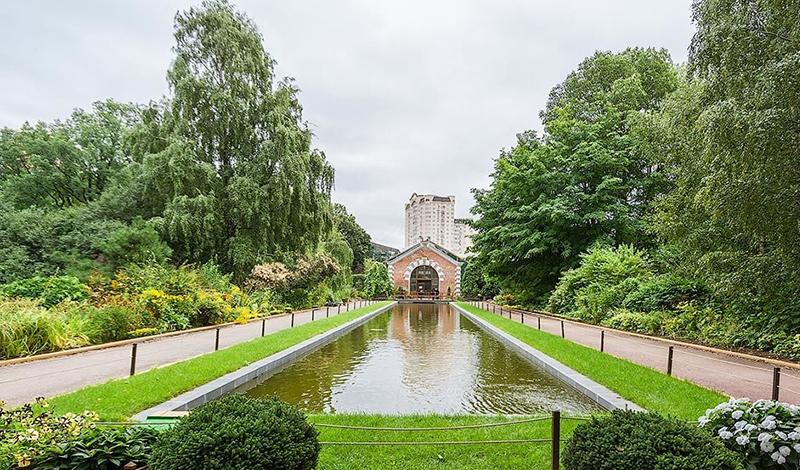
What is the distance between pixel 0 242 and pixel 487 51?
17.3 meters

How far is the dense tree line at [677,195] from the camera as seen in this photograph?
6.05 m

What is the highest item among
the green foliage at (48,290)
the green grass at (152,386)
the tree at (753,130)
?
the tree at (753,130)

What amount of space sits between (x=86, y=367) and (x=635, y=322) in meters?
14.2

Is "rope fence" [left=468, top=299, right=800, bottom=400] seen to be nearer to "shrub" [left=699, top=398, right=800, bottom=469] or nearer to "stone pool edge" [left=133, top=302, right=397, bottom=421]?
"shrub" [left=699, top=398, right=800, bottom=469]

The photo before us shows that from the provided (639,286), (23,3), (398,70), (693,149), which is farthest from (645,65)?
(23,3)

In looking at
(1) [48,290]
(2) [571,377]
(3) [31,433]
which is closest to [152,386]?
(3) [31,433]

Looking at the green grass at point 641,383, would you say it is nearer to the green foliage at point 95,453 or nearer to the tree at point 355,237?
the green foliage at point 95,453

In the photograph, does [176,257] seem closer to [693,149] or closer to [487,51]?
[487,51]

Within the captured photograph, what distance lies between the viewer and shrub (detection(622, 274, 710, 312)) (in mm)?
13784

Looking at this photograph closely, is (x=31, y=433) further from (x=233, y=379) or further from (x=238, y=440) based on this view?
(x=233, y=379)

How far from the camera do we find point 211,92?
19922mm

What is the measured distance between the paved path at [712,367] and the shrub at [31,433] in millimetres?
7380

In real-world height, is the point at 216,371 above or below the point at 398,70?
below

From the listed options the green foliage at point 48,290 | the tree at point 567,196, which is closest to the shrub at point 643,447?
the green foliage at point 48,290
